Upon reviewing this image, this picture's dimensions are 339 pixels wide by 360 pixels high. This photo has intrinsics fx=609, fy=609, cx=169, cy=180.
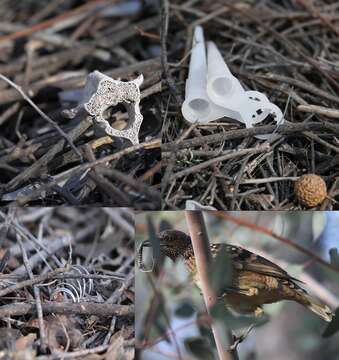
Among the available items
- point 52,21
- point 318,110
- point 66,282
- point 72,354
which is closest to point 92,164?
point 66,282

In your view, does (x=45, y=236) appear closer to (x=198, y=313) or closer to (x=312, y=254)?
(x=198, y=313)

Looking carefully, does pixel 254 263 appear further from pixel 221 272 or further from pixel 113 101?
pixel 113 101

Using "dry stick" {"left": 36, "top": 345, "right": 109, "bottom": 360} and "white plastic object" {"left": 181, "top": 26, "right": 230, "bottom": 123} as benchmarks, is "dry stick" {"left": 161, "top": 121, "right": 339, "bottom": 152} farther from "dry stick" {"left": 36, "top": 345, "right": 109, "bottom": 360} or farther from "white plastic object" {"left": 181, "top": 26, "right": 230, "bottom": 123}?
"dry stick" {"left": 36, "top": 345, "right": 109, "bottom": 360}

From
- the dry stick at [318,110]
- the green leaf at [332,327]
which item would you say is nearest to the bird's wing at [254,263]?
the green leaf at [332,327]

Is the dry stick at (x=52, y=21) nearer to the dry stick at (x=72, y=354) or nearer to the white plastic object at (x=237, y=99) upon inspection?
the white plastic object at (x=237, y=99)

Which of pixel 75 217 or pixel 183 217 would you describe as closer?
pixel 183 217

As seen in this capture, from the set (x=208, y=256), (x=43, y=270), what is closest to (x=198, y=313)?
(x=208, y=256)

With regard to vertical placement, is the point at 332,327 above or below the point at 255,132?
below
